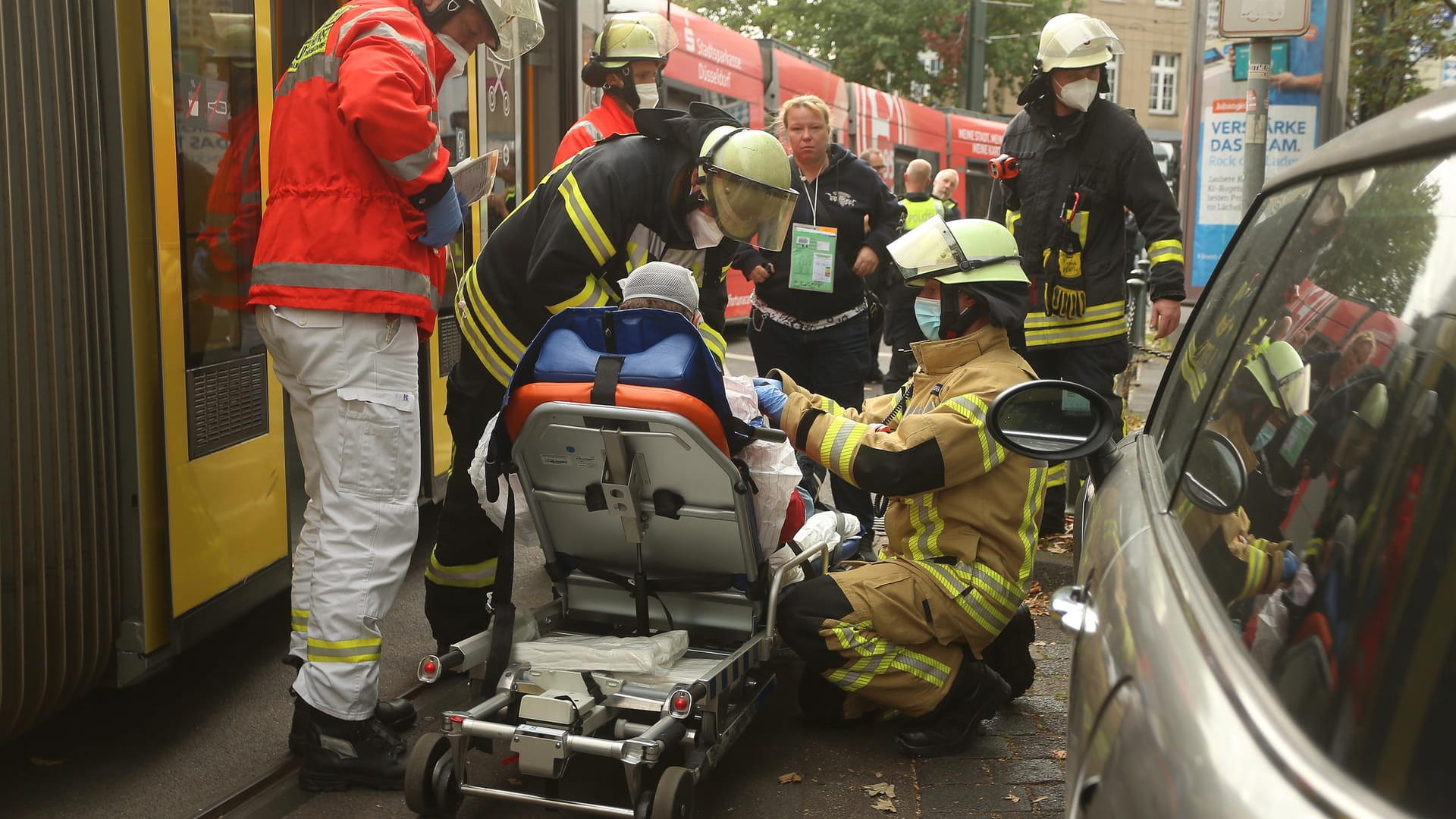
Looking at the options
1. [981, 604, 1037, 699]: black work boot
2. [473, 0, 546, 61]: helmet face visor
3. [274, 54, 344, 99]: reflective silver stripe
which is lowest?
[981, 604, 1037, 699]: black work boot

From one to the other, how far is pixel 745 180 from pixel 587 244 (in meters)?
0.47

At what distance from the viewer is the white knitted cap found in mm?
3451

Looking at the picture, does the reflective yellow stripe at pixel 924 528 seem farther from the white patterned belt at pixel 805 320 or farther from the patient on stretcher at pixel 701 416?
the white patterned belt at pixel 805 320

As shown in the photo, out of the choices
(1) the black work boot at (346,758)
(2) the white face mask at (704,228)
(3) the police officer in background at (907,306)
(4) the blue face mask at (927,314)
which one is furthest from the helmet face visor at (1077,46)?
(1) the black work boot at (346,758)

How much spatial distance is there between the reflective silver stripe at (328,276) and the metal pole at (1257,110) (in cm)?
388

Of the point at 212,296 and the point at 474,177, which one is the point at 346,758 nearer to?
the point at 212,296

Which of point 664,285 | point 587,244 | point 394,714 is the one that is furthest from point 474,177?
point 394,714

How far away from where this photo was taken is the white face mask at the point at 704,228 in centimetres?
393

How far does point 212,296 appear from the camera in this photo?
3855mm

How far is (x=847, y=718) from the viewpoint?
3910mm

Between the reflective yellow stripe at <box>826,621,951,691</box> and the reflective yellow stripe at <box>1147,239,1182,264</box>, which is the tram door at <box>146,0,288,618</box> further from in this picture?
the reflective yellow stripe at <box>1147,239,1182,264</box>

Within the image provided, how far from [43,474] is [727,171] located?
1842 millimetres

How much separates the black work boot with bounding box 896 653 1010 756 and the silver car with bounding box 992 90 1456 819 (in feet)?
5.86

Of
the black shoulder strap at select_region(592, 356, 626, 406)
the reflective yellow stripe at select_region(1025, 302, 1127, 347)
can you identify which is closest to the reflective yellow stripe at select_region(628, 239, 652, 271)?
the black shoulder strap at select_region(592, 356, 626, 406)
